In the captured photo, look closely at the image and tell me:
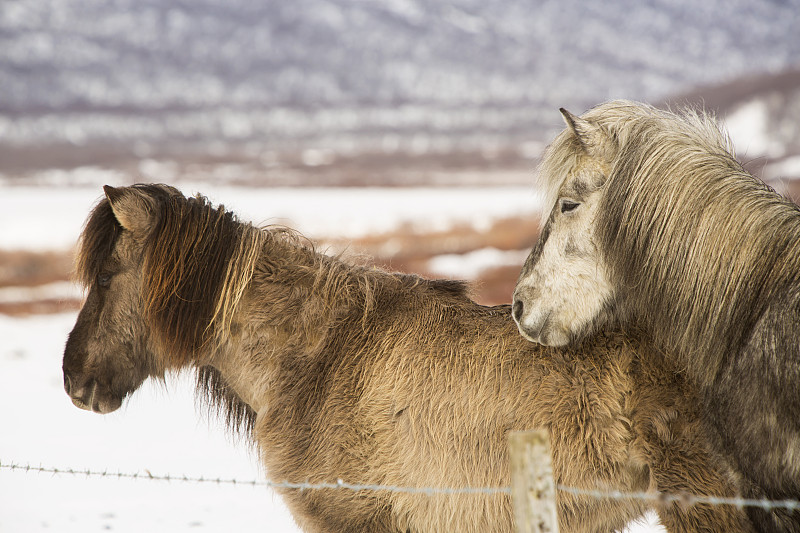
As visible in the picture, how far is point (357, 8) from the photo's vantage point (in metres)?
46.6

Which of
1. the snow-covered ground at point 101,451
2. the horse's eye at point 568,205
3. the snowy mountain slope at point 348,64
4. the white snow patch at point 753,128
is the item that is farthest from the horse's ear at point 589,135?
the snowy mountain slope at point 348,64

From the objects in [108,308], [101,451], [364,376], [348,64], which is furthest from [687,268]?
[348,64]

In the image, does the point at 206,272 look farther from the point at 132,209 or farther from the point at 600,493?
the point at 600,493

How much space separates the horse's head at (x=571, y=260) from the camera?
2.57m

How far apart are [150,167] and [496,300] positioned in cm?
1495

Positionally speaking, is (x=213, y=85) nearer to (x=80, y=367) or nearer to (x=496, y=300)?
(x=496, y=300)

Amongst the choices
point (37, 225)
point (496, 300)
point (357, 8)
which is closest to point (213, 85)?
point (357, 8)

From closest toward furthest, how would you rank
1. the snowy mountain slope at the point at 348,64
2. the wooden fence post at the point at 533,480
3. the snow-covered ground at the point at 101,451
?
the wooden fence post at the point at 533,480, the snow-covered ground at the point at 101,451, the snowy mountain slope at the point at 348,64

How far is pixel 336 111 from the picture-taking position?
31.0 metres

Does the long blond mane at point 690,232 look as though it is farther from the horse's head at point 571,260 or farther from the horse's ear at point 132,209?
the horse's ear at point 132,209

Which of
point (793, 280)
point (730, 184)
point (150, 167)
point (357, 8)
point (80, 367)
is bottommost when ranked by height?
point (150, 167)

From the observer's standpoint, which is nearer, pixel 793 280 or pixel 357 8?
pixel 793 280

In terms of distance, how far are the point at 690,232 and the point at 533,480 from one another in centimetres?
126

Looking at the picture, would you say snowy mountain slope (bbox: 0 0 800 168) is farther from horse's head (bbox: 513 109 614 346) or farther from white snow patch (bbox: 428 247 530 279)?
horse's head (bbox: 513 109 614 346)
